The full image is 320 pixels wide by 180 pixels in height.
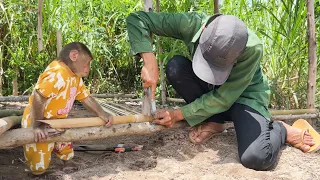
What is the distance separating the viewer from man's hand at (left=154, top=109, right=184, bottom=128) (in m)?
2.49

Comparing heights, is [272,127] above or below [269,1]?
below

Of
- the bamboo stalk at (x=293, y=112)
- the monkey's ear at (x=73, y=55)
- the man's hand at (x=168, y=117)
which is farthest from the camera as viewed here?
the bamboo stalk at (x=293, y=112)

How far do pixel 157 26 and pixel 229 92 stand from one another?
681mm

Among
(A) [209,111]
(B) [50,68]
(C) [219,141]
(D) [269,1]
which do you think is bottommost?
Result: (C) [219,141]

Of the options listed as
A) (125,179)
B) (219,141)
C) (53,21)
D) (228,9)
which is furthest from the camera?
(53,21)

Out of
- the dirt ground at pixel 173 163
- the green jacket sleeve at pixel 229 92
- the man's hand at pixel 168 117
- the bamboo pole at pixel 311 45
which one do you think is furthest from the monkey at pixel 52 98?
the bamboo pole at pixel 311 45

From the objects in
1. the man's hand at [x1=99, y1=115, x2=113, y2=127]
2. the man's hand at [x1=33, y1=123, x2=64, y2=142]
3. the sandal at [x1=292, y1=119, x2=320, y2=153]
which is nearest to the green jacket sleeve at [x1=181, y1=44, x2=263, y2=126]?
the man's hand at [x1=99, y1=115, x2=113, y2=127]

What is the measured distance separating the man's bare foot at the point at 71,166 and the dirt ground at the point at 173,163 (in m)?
0.04

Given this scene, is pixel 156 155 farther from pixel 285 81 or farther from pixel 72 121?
pixel 285 81

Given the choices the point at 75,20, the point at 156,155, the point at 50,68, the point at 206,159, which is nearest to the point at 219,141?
the point at 206,159

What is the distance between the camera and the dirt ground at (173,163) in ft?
7.13

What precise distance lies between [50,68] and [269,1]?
9.79ft

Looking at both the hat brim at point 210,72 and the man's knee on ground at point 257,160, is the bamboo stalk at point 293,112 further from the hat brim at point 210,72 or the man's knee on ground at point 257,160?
the hat brim at point 210,72

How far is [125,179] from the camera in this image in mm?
2086
